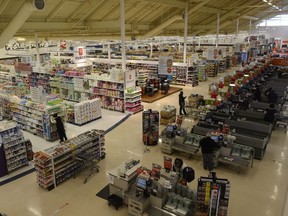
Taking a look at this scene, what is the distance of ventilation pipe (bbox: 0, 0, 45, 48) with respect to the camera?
991 centimetres

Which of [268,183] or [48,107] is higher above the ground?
[48,107]

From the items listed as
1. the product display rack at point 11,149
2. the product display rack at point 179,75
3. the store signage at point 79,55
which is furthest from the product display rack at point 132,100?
the product display rack at point 179,75

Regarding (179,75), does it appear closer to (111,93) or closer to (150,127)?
(111,93)

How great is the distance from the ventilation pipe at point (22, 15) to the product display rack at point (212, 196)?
900cm

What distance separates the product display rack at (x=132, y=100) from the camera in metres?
13.9

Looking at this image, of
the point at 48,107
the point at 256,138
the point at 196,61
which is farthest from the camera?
the point at 196,61

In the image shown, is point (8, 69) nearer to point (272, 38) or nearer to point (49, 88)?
point (49, 88)

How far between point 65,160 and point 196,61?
17784 mm

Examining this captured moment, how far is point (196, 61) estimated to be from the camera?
22.9 m

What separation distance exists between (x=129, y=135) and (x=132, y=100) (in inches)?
129

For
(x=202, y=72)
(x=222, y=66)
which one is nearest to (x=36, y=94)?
(x=202, y=72)

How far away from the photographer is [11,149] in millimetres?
8219

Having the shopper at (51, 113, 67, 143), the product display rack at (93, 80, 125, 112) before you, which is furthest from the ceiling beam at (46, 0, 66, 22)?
the shopper at (51, 113, 67, 143)

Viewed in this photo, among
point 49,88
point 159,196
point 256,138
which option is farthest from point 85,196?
point 49,88
